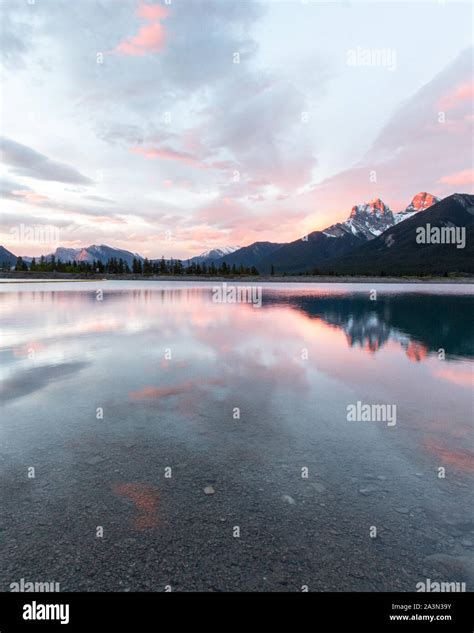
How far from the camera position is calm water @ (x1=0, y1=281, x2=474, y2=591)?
560cm

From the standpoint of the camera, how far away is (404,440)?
10453 millimetres

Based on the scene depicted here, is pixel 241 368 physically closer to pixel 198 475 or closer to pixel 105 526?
pixel 198 475

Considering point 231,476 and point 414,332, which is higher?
point 414,332

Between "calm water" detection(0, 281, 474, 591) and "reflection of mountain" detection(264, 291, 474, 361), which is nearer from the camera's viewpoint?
"calm water" detection(0, 281, 474, 591)

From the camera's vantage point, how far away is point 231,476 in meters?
8.17

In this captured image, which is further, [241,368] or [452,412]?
[241,368]

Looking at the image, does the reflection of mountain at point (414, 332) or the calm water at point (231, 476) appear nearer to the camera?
the calm water at point (231, 476)

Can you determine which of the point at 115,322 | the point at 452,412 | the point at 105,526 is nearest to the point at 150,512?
the point at 105,526

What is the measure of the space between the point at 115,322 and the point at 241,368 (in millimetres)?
20118

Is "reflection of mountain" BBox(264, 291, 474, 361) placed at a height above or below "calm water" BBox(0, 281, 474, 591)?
above

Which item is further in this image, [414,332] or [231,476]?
[414,332]

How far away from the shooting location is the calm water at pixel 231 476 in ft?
18.4

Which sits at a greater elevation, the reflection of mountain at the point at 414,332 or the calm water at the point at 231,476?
the reflection of mountain at the point at 414,332

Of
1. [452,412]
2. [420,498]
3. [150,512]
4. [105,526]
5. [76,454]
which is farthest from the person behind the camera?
[452,412]
